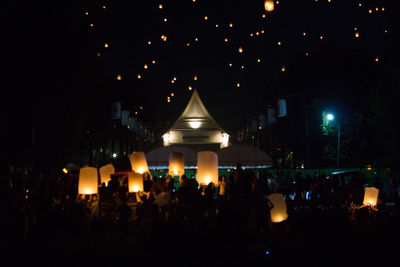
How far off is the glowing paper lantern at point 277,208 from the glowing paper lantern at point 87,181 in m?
5.17

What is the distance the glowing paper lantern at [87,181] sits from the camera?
1172 centimetres

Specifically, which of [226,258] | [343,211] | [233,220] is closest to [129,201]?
[233,220]

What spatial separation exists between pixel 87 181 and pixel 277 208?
216 inches

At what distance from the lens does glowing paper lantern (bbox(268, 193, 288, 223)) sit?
32.3 ft

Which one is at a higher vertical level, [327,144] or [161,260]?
[327,144]

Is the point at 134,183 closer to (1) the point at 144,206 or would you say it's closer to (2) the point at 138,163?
(2) the point at 138,163

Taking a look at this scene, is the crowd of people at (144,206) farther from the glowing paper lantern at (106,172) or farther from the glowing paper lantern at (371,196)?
the glowing paper lantern at (106,172)

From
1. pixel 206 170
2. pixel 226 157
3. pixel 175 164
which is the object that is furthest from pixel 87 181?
pixel 226 157

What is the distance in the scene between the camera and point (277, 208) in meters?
9.91

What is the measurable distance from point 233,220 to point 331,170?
42.6 feet

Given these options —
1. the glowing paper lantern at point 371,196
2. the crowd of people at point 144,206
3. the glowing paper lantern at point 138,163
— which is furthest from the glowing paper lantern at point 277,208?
the glowing paper lantern at point 138,163

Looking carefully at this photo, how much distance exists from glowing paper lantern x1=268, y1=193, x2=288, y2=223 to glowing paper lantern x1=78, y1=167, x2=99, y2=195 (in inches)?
203

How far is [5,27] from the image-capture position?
763 inches

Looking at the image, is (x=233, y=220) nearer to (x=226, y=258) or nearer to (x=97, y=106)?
(x=226, y=258)
